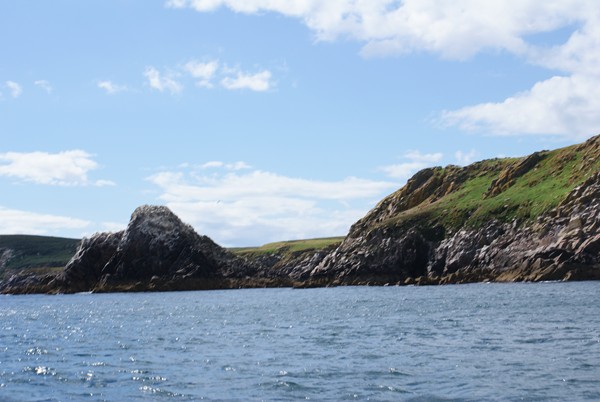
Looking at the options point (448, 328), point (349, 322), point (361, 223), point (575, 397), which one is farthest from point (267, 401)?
point (361, 223)

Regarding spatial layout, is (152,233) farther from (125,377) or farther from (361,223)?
(125,377)

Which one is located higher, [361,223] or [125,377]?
[361,223]

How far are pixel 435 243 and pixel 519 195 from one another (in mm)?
19071

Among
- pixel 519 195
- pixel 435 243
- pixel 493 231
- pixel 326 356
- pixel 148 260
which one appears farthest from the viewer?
pixel 148 260

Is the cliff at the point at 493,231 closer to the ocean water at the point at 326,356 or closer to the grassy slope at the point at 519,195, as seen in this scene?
the grassy slope at the point at 519,195

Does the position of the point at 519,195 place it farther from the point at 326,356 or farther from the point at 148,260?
the point at 326,356

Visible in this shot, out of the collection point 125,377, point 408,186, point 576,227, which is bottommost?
point 125,377

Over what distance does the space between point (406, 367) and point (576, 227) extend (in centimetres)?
8986

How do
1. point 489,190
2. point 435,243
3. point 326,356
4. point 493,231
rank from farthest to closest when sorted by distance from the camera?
1. point 489,190
2. point 435,243
3. point 493,231
4. point 326,356

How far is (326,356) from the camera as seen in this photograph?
41.3 metres

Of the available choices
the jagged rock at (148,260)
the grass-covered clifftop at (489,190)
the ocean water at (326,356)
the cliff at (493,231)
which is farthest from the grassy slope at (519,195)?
the ocean water at (326,356)

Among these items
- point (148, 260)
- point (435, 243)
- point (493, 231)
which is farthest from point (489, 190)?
point (148, 260)

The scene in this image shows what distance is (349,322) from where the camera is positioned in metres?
61.6

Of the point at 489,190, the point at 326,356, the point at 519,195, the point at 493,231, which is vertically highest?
the point at 489,190
